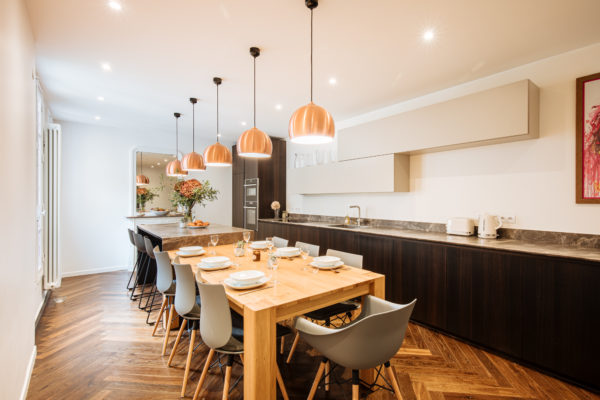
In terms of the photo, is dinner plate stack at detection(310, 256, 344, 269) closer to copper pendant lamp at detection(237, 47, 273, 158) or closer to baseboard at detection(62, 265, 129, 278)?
copper pendant lamp at detection(237, 47, 273, 158)

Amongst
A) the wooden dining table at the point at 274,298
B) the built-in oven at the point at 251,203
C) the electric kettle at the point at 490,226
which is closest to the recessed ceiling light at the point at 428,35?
the electric kettle at the point at 490,226

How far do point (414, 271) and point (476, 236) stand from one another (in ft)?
2.54

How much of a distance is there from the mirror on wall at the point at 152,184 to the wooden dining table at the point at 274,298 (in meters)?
3.85

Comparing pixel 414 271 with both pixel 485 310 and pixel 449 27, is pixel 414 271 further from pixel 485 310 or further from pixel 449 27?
pixel 449 27

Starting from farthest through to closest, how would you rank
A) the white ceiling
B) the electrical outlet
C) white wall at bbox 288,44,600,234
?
1. the electrical outlet
2. white wall at bbox 288,44,600,234
3. the white ceiling

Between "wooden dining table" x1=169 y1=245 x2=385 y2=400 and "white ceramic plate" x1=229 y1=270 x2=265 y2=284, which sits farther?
→ "white ceramic plate" x1=229 y1=270 x2=265 y2=284

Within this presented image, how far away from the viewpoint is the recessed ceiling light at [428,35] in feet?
7.29

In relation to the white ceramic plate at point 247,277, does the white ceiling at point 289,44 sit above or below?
above

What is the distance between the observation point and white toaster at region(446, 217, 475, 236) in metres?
3.06

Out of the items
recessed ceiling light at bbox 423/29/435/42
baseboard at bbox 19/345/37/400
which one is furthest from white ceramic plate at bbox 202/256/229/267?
recessed ceiling light at bbox 423/29/435/42

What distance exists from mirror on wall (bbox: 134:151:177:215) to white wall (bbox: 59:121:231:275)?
13 centimetres

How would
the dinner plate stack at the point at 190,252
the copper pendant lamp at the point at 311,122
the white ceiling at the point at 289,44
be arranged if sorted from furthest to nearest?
the dinner plate stack at the point at 190,252 → the white ceiling at the point at 289,44 → the copper pendant lamp at the point at 311,122

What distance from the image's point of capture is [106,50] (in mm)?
2559

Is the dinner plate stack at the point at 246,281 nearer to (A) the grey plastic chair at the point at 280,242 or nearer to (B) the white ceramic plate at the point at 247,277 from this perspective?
(B) the white ceramic plate at the point at 247,277
